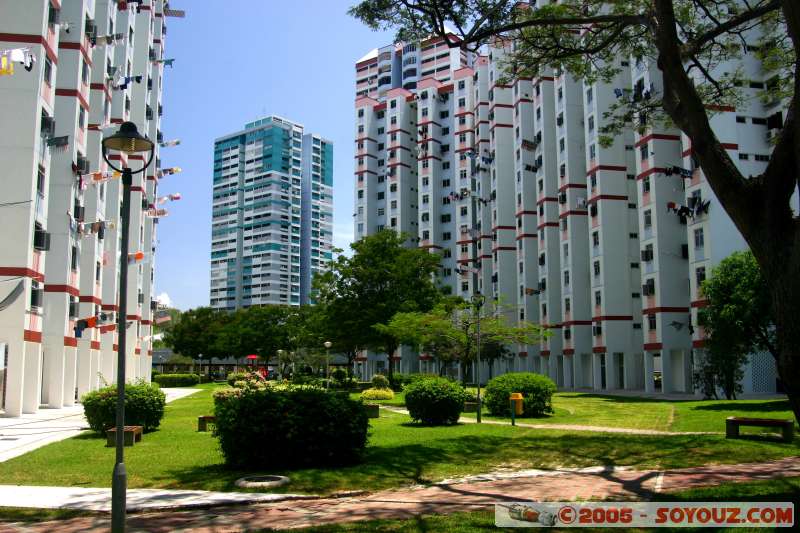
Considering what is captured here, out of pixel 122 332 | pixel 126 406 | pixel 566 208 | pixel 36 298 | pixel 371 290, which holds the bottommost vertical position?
pixel 126 406

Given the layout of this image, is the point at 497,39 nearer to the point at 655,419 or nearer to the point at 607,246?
the point at 655,419

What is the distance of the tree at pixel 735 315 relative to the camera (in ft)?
96.2

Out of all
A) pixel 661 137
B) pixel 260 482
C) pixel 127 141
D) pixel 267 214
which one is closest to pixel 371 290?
pixel 661 137

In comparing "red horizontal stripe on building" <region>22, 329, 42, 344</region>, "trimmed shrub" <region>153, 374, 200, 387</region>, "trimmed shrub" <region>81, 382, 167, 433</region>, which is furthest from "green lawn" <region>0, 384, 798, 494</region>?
"trimmed shrub" <region>153, 374, 200, 387</region>

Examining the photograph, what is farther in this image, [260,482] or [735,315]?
[735,315]

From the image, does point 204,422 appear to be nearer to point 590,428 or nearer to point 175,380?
point 590,428

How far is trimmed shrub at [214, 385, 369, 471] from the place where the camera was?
1275 cm

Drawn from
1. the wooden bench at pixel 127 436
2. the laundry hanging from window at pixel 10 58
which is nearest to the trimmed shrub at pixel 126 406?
the wooden bench at pixel 127 436

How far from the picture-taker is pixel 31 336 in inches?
1131

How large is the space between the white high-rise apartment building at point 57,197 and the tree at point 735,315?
1012 inches

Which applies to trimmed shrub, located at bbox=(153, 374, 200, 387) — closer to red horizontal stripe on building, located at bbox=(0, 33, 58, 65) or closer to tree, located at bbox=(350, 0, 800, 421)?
red horizontal stripe on building, located at bbox=(0, 33, 58, 65)

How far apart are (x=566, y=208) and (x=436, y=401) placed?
43.6m

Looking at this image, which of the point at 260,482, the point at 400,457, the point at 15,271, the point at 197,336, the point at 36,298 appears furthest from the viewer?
the point at 197,336

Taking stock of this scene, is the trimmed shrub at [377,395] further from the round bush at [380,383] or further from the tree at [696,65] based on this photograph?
the tree at [696,65]
